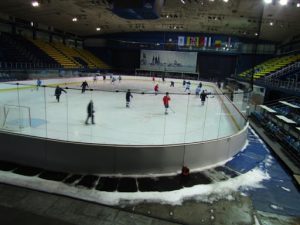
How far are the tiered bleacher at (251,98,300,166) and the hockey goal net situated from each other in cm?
868

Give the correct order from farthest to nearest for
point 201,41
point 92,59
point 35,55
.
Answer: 1. point 92,59
2. point 201,41
3. point 35,55

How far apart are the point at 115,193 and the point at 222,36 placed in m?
32.9

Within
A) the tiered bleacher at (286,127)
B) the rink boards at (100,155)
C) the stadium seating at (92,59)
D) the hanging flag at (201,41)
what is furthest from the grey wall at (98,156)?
the stadium seating at (92,59)

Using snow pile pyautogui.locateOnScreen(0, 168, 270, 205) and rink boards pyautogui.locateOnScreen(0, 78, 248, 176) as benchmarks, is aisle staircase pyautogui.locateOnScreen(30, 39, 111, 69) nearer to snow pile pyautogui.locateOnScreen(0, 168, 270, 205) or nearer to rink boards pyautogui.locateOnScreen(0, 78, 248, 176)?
rink boards pyautogui.locateOnScreen(0, 78, 248, 176)

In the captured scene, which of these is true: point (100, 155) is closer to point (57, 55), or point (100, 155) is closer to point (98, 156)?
point (98, 156)

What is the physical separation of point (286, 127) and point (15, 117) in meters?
10.2

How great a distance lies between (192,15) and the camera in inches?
918

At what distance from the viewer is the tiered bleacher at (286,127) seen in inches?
325

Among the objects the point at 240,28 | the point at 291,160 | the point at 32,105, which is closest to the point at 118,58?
the point at 240,28

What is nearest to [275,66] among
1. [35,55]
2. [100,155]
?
[100,155]

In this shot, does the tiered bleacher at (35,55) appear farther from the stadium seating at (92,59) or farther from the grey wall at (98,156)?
the grey wall at (98,156)

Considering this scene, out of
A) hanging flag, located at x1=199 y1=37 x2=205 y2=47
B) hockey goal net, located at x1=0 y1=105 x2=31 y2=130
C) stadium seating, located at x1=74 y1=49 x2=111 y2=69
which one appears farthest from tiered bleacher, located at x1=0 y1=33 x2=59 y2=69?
hanging flag, located at x1=199 y1=37 x2=205 y2=47

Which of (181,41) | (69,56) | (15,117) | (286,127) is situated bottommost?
(286,127)

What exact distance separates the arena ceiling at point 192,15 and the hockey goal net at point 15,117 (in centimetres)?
1339
